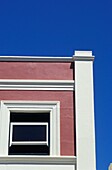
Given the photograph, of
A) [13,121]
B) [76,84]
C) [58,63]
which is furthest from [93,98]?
[13,121]

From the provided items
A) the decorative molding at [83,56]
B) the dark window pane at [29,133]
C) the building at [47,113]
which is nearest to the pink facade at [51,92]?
the building at [47,113]

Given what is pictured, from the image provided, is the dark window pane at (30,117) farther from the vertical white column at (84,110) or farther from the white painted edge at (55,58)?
the white painted edge at (55,58)

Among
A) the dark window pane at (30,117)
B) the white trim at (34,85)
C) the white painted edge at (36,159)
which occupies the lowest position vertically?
the white painted edge at (36,159)

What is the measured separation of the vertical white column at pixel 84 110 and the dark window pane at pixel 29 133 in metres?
1.12

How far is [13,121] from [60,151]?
1.79 metres

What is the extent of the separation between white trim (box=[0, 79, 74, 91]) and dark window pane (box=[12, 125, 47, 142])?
125 cm

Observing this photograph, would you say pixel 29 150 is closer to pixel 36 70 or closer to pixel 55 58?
pixel 36 70

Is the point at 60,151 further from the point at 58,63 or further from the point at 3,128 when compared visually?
the point at 58,63

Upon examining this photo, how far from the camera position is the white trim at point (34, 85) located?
47.4ft

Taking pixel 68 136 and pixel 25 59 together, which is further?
pixel 25 59

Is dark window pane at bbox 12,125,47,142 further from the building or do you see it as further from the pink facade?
the pink facade

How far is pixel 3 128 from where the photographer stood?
13.9 m

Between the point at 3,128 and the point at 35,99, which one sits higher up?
the point at 35,99

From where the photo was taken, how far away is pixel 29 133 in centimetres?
1410
